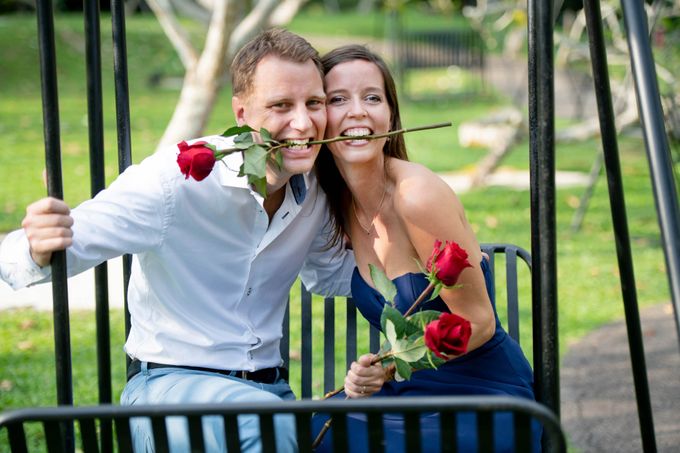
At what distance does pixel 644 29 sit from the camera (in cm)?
157

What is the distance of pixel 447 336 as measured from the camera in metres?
1.71

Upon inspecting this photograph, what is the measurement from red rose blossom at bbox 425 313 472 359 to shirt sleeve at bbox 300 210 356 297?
926 mm

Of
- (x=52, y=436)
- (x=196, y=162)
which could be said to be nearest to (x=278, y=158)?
(x=196, y=162)

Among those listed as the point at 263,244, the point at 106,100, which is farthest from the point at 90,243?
the point at 106,100

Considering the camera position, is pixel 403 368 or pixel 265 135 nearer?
pixel 403 368

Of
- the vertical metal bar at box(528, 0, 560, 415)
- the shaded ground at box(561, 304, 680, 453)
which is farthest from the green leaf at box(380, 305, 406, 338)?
the shaded ground at box(561, 304, 680, 453)

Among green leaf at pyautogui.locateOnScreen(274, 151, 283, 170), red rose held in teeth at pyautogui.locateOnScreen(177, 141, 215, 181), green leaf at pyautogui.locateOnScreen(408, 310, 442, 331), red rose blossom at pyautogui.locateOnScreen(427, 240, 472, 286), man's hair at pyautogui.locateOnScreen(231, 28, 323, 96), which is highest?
man's hair at pyautogui.locateOnScreen(231, 28, 323, 96)

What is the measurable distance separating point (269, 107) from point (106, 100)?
11613 millimetres

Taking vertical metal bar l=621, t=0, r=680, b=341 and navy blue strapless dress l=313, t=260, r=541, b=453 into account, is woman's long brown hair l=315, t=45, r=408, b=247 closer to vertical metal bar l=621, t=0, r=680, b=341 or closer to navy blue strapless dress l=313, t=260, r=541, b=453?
navy blue strapless dress l=313, t=260, r=541, b=453

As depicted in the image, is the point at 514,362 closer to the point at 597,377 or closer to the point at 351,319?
the point at 351,319

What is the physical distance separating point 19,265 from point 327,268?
97cm

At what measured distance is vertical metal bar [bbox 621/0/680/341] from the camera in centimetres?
146

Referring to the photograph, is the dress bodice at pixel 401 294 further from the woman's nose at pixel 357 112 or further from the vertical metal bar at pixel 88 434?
the vertical metal bar at pixel 88 434

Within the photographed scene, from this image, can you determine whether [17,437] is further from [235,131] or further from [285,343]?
[285,343]
